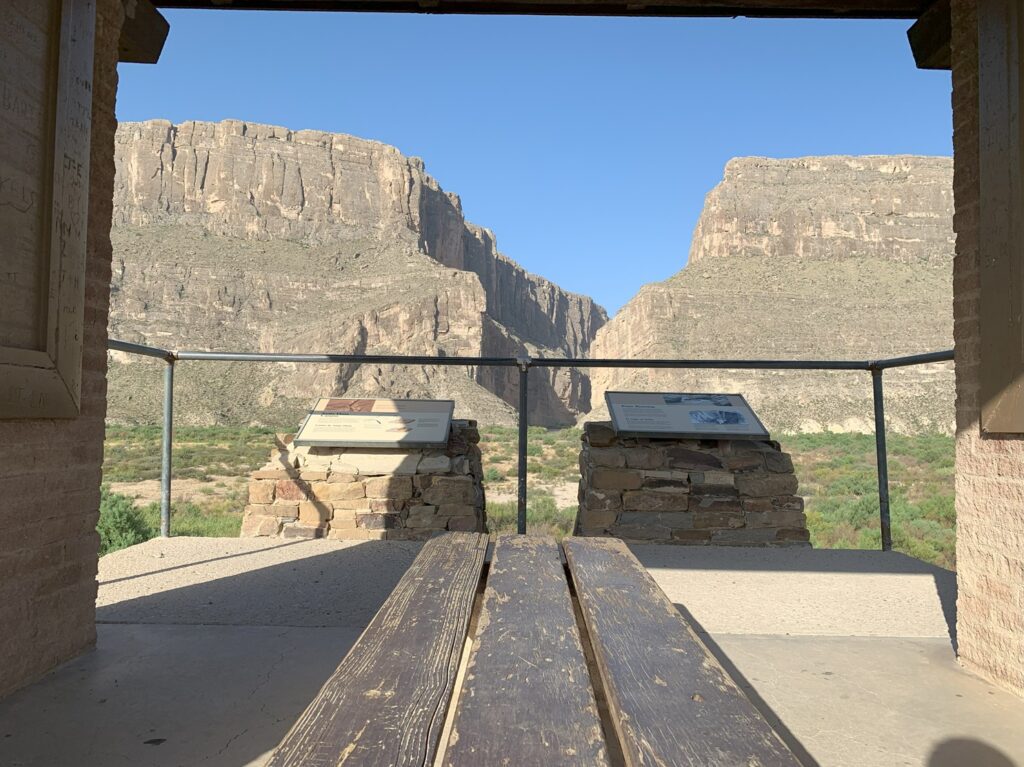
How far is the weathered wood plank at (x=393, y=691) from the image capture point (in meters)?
0.97

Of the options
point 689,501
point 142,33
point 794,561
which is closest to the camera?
point 142,33

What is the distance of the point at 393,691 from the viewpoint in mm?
1174

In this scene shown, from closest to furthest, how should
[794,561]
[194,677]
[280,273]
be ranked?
[194,677] → [794,561] → [280,273]

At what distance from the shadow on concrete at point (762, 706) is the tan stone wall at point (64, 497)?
2.23 metres

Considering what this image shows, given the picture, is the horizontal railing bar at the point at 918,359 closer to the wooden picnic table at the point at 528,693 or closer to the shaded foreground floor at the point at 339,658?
the shaded foreground floor at the point at 339,658

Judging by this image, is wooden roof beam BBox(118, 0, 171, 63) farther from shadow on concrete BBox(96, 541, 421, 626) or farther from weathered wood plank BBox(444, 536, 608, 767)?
weathered wood plank BBox(444, 536, 608, 767)

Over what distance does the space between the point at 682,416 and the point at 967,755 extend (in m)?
3.46

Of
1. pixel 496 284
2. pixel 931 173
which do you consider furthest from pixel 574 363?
pixel 496 284

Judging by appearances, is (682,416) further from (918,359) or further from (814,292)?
(814,292)

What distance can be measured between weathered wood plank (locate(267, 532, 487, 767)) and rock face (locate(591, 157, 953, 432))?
4597cm

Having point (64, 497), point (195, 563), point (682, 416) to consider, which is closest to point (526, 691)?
point (64, 497)

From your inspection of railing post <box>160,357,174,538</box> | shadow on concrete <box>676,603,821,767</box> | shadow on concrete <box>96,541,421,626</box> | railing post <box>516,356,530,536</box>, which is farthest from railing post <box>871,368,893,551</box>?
railing post <box>160,357,174,538</box>

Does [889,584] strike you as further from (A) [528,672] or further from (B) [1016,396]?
(A) [528,672]

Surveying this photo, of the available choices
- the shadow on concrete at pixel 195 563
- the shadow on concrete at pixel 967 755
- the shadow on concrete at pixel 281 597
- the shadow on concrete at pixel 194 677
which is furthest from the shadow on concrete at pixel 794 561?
the shadow on concrete at pixel 195 563
